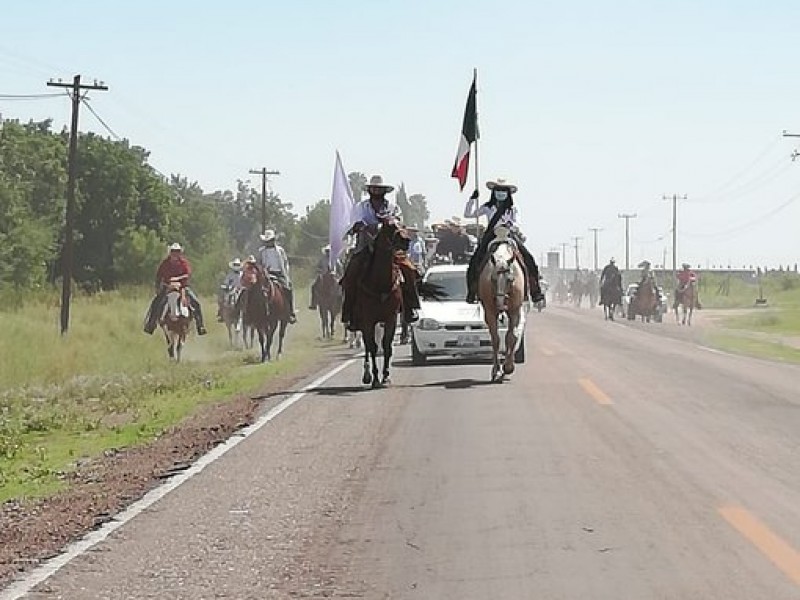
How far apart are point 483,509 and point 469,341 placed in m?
14.1

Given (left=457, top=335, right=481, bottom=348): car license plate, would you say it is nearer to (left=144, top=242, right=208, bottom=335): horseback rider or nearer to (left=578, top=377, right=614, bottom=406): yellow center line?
(left=578, top=377, right=614, bottom=406): yellow center line

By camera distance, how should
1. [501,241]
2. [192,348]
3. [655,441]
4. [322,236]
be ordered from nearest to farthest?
[655,441]
[501,241]
[192,348]
[322,236]

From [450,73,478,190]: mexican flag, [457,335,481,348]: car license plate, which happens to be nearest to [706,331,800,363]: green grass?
[450,73,478,190]: mexican flag

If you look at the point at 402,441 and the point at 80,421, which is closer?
the point at 402,441

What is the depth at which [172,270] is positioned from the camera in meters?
32.4

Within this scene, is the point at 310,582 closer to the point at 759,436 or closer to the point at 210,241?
the point at 759,436

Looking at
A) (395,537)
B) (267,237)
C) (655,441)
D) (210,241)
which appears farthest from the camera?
(210,241)

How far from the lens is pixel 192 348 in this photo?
38000mm

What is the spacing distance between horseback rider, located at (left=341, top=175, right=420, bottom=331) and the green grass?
12928 millimetres

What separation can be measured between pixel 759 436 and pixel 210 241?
104 m

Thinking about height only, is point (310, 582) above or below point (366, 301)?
below

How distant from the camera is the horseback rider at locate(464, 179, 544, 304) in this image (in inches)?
830

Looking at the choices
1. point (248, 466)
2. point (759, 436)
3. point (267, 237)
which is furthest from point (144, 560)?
point (267, 237)

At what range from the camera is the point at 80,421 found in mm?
18969
